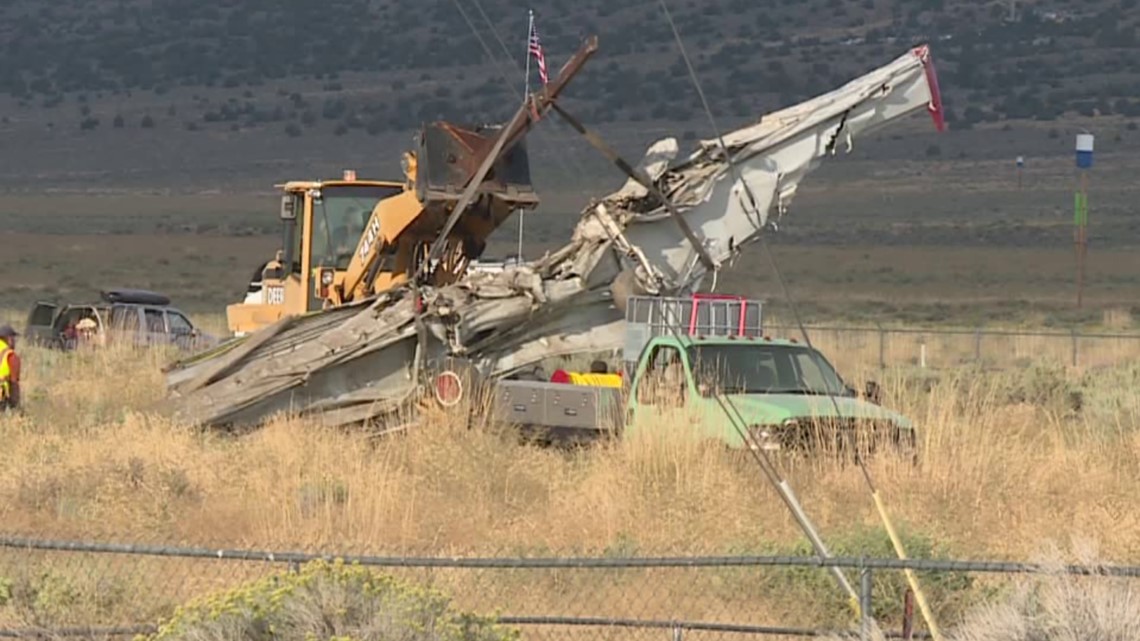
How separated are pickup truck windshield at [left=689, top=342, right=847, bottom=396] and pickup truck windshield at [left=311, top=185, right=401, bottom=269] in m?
6.90

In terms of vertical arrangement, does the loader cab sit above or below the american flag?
below

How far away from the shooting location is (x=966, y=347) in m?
39.7

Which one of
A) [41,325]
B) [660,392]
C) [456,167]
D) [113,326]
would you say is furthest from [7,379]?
[41,325]

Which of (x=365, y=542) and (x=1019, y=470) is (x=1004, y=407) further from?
(x=365, y=542)

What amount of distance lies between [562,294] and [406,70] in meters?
98.7

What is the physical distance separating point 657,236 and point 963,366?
511 inches

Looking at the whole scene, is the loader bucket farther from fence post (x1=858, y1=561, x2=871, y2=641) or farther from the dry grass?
fence post (x1=858, y1=561, x2=871, y2=641)

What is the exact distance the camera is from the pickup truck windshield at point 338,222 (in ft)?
80.1

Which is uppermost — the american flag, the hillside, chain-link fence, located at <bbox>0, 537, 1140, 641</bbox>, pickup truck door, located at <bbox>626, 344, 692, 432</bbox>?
the hillside

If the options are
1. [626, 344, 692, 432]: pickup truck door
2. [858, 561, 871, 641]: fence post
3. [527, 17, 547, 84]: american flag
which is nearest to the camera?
[858, 561, 871, 641]: fence post

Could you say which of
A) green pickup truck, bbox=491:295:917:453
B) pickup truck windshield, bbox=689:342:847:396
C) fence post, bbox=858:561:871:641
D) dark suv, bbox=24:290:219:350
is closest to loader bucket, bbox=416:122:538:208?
green pickup truck, bbox=491:295:917:453

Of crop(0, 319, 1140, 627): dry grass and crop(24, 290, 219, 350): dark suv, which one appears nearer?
crop(0, 319, 1140, 627): dry grass

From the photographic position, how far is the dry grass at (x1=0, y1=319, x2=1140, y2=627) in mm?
12898

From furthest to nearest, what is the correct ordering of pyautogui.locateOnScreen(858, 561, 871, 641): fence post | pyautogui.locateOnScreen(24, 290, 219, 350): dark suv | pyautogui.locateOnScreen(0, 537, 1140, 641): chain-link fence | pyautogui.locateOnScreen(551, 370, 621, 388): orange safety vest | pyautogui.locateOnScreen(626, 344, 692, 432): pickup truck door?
pyautogui.locateOnScreen(24, 290, 219, 350): dark suv
pyautogui.locateOnScreen(551, 370, 621, 388): orange safety vest
pyautogui.locateOnScreen(626, 344, 692, 432): pickup truck door
pyautogui.locateOnScreen(0, 537, 1140, 641): chain-link fence
pyautogui.locateOnScreen(858, 561, 871, 641): fence post
